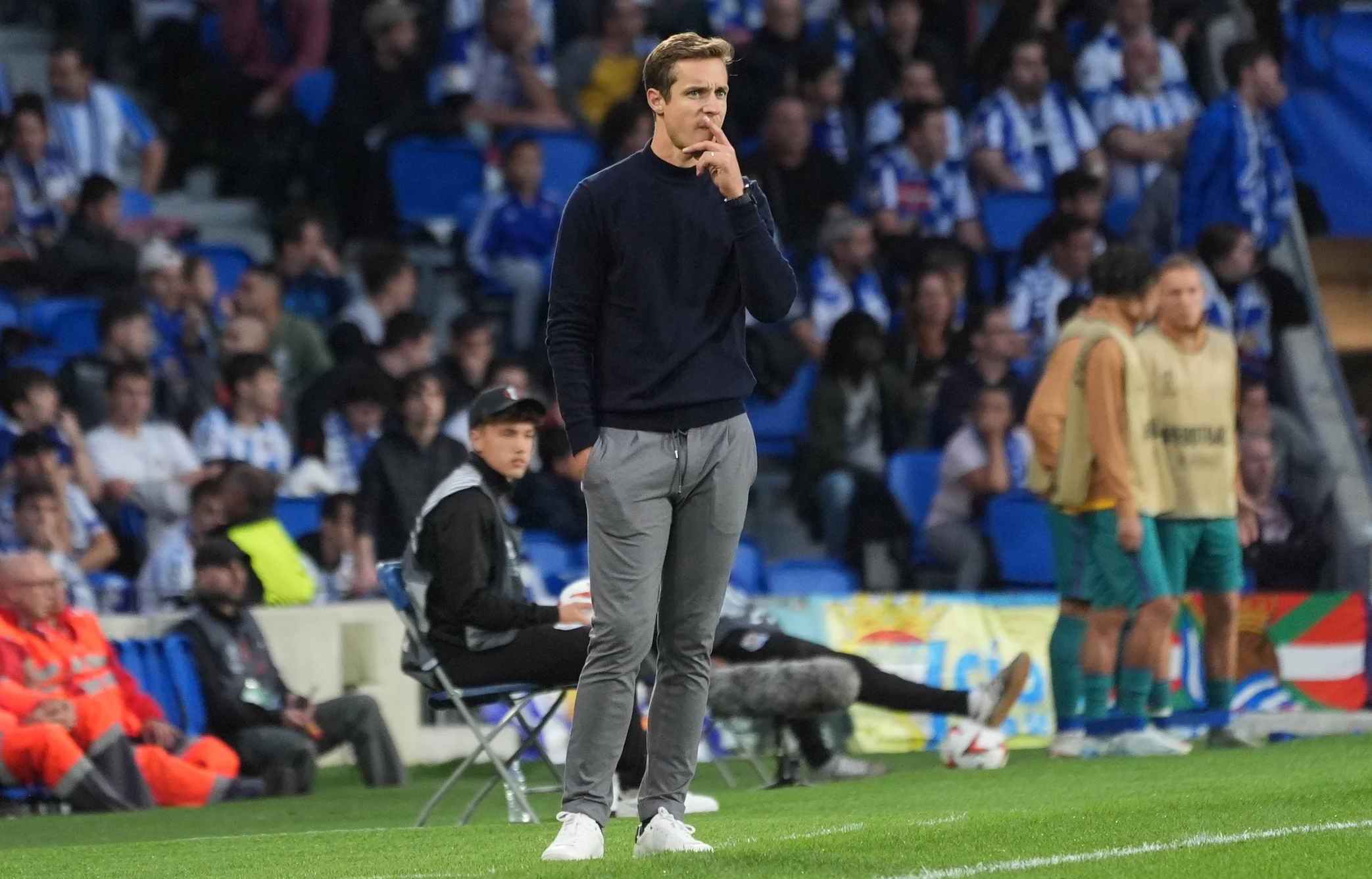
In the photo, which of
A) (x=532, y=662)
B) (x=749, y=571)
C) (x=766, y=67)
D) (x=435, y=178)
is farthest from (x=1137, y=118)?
(x=532, y=662)

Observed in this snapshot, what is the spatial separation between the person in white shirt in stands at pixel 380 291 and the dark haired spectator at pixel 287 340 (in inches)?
14.1

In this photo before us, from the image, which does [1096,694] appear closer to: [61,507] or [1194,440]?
[1194,440]

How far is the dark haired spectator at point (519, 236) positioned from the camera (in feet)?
48.0

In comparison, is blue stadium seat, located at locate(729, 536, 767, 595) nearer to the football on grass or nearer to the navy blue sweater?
the football on grass

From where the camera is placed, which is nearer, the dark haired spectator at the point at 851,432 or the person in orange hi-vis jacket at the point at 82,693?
the person in orange hi-vis jacket at the point at 82,693

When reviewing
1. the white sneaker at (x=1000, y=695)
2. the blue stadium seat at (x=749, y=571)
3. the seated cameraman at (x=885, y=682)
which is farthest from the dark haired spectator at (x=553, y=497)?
the white sneaker at (x=1000, y=695)

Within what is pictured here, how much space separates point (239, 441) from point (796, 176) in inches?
189

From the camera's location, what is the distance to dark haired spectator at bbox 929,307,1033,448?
14.2 metres

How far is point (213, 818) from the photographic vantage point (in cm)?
943

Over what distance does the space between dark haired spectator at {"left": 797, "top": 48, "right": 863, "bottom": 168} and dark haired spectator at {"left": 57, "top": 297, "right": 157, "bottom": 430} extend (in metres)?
5.70

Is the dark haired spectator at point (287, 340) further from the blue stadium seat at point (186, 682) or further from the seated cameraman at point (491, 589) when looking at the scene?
the seated cameraman at point (491, 589)

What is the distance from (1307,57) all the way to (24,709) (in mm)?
11568

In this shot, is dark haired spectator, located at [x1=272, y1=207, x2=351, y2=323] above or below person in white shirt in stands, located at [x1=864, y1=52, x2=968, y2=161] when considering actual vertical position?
below

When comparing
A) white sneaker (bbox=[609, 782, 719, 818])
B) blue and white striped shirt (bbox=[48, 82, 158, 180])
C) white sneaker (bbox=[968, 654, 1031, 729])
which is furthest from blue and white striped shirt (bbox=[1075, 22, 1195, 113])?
white sneaker (bbox=[609, 782, 719, 818])
